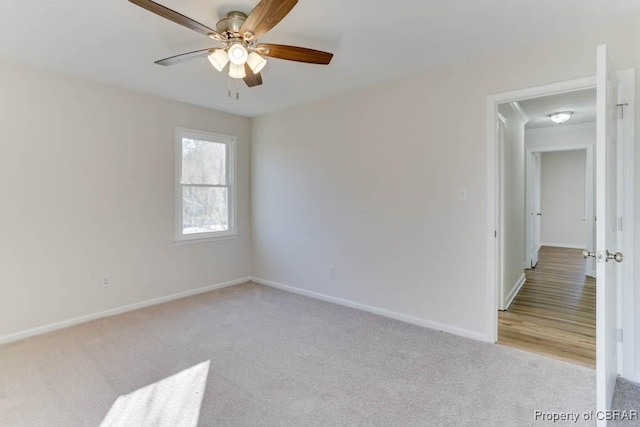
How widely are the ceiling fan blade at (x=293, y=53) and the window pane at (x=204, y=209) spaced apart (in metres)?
2.65

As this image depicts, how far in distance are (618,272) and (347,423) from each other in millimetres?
2137

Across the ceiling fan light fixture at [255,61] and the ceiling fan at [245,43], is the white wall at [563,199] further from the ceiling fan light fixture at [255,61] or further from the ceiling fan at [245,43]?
the ceiling fan light fixture at [255,61]

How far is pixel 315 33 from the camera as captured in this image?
244 centimetres

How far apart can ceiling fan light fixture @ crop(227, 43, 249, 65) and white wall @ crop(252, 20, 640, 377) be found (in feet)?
6.12

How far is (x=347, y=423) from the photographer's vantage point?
188 centimetres

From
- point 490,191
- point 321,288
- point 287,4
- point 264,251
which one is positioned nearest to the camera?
point 287,4

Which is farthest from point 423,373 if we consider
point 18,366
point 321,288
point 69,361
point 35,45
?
point 35,45

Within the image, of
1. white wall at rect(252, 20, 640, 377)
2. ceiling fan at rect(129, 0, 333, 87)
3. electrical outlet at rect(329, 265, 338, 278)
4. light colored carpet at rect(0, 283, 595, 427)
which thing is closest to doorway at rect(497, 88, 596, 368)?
white wall at rect(252, 20, 640, 377)

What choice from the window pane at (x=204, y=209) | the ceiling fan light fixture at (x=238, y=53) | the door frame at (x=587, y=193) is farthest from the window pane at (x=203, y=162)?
the door frame at (x=587, y=193)

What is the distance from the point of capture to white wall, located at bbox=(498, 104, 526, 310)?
3.88m

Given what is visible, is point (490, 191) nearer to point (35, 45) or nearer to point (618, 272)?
point (618, 272)

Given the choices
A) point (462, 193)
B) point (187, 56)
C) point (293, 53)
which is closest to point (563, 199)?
point (462, 193)

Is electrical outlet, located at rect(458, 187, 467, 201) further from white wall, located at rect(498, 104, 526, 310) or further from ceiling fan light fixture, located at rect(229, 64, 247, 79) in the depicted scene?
ceiling fan light fixture, located at rect(229, 64, 247, 79)

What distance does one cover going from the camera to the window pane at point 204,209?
4355 millimetres
